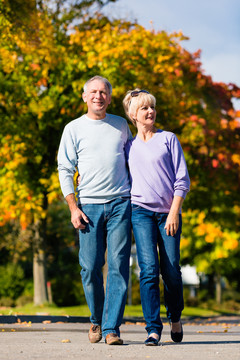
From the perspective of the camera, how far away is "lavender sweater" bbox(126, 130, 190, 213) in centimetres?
557

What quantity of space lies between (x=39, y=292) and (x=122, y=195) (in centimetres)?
1259

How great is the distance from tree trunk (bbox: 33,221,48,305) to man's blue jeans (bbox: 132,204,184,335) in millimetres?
12452

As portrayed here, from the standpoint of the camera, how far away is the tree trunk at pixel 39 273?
17.7 m

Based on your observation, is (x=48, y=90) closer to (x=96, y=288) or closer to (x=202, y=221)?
(x=202, y=221)

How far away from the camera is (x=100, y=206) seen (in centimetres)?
560

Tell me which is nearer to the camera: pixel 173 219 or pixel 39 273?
pixel 173 219

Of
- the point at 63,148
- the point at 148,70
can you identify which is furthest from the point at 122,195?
the point at 148,70

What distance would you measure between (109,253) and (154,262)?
0.39m

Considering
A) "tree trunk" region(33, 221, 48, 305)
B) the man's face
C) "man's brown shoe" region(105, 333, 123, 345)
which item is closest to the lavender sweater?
the man's face

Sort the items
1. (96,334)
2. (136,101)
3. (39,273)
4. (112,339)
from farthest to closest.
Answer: (39,273) < (136,101) < (96,334) < (112,339)

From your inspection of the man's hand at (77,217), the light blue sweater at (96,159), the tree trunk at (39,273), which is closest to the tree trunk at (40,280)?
the tree trunk at (39,273)

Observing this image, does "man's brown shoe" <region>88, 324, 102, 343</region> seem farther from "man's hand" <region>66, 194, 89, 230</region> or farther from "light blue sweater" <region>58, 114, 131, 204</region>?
"light blue sweater" <region>58, 114, 131, 204</region>

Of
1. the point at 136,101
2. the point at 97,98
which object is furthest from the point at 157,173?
the point at 97,98

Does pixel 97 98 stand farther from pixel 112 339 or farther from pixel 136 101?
pixel 112 339
